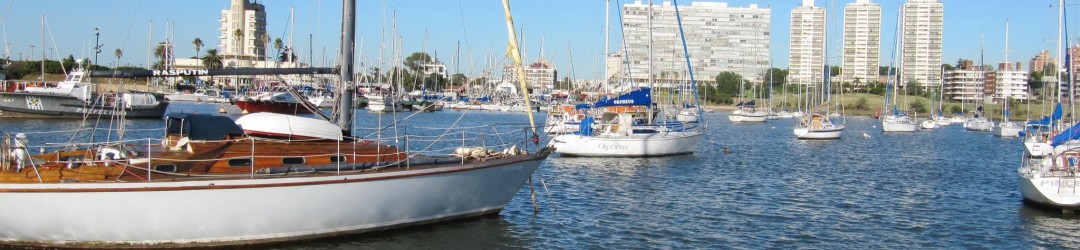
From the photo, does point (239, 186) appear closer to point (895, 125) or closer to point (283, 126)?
point (283, 126)

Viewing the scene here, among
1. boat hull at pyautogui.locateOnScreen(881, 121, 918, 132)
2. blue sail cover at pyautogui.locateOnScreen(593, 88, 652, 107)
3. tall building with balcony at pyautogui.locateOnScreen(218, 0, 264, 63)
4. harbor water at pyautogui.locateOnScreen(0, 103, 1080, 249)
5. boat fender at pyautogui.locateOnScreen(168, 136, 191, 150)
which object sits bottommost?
harbor water at pyautogui.locateOnScreen(0, 103, 1080, 249)

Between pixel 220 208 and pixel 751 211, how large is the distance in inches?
487

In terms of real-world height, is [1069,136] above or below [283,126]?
below

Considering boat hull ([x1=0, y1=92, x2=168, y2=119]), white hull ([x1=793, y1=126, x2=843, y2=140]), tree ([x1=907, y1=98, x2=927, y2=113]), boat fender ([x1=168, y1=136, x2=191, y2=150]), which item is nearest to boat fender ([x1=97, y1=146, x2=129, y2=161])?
boat fender ([x1=168, y1=136, x2=191, y2=150])

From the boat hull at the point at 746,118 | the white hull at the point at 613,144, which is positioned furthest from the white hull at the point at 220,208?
the boat hull at the point at 746,118

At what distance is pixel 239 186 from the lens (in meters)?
Answer: 14.4

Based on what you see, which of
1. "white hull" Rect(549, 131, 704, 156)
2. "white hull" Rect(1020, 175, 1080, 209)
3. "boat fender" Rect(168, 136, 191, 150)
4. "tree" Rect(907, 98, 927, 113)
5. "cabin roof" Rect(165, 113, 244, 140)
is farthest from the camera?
"tree" Rect(907, 98, 927, 113)

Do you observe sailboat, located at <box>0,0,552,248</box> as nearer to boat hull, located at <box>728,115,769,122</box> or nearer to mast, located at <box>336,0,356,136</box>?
mast, located at <box>336,0,356,136</box>

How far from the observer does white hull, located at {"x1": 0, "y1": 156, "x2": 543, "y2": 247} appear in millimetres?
13750

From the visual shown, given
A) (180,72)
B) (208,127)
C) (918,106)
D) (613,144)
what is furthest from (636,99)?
(918,106)

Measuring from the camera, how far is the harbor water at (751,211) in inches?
703

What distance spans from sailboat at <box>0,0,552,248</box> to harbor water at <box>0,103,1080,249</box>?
681mm

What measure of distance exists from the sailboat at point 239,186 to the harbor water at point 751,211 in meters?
0.68

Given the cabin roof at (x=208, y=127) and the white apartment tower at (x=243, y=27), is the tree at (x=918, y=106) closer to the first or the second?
the white apartment tower at (x=243, y=27)
